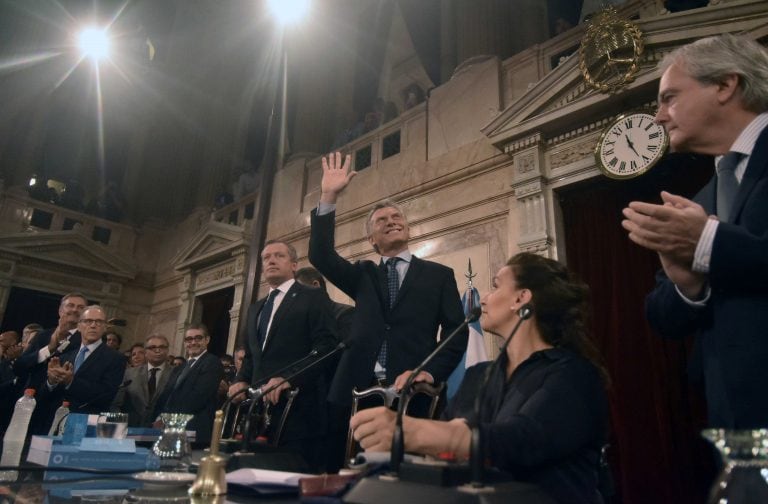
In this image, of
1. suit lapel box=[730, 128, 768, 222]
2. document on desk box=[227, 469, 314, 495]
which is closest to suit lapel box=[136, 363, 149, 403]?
document on desk box=[227, 469, 314, 495]

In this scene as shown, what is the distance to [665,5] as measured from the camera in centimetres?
445

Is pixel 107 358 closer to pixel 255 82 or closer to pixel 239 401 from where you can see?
pixel 239 401

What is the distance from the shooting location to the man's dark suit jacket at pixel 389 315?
2107 millimetres

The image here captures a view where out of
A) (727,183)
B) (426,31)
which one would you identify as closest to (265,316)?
(727,183)

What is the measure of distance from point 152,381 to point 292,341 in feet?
10.9

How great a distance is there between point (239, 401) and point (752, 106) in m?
2.12

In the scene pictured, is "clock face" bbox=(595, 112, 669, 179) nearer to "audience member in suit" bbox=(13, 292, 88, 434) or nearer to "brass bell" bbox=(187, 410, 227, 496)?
"brass bell" bbox=(187, 410, 227, 496)

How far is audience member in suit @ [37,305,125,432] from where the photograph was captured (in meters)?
3.08

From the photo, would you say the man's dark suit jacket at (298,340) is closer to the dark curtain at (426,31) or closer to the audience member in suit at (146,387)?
the audience member in suit at (146,387)

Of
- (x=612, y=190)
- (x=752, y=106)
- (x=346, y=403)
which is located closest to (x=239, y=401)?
(x=346, y=403)

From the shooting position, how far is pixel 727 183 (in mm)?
1099

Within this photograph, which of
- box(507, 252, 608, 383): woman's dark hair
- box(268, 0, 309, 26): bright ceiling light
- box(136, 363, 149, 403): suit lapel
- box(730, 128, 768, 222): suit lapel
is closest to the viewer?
box(730, 128, 768, 222): suit lapel

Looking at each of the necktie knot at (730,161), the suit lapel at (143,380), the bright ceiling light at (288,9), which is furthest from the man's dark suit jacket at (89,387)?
the necktie knot at (730,161)

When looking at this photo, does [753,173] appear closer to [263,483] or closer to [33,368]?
[263,483]
